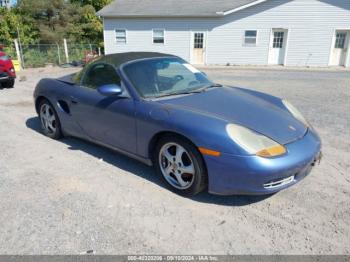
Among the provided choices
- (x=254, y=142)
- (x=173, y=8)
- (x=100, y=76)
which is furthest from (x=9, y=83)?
(x=173, y=8)

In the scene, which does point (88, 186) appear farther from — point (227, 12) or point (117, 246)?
point (227, 12)

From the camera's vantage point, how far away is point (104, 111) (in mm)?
3748

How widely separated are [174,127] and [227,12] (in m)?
17.7

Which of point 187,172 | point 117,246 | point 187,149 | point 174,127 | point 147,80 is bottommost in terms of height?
point 117,246

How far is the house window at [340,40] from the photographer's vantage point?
18984mm

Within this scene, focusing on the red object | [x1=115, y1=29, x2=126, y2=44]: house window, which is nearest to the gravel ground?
the red object

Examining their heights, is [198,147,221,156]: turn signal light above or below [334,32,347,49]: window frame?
below

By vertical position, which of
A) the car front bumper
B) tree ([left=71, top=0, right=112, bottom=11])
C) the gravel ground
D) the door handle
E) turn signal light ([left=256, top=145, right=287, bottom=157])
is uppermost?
tree ([left=71, top=0, right=112, bottom=11])

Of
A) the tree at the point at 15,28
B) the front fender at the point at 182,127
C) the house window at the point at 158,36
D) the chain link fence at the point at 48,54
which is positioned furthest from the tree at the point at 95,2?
the front fender at the point at 182,127

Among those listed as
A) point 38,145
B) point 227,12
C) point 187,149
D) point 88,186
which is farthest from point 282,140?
point 227,12

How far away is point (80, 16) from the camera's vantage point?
3256cm

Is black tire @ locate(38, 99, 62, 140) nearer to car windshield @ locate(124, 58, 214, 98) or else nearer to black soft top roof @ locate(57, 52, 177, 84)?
black soft top roof @ locate(57, 52, 177, 84)

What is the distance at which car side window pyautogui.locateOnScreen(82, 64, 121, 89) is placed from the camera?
3743mm

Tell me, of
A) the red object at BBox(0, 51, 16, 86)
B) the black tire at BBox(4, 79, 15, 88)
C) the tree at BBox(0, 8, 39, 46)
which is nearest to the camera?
the red object at BBox(0, 51, 16, 86)
